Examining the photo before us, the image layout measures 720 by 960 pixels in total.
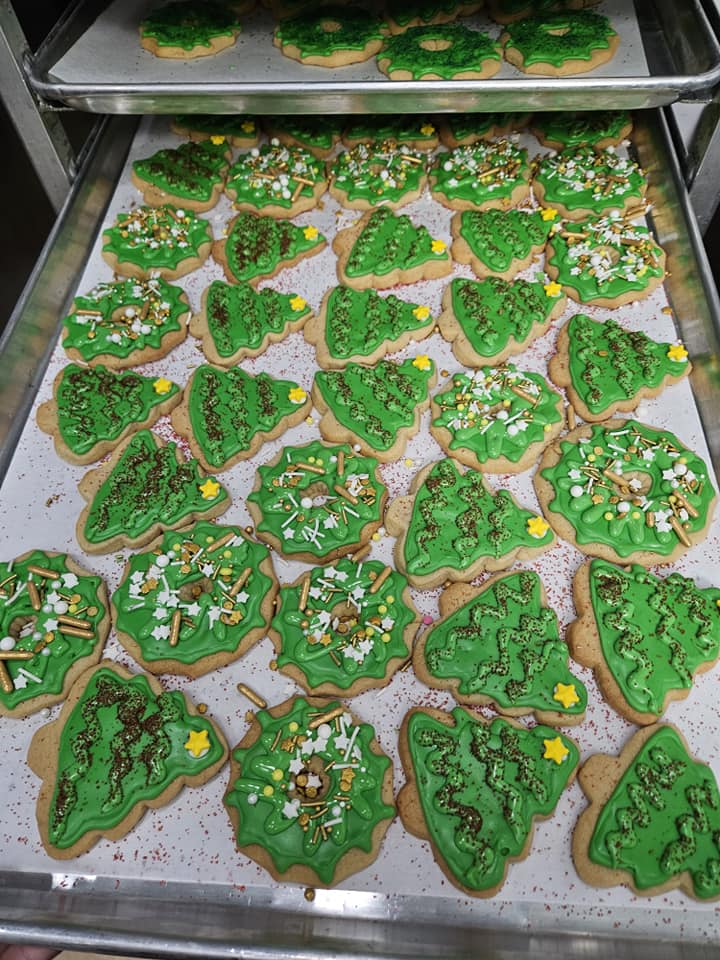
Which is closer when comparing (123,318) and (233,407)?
(233,407)

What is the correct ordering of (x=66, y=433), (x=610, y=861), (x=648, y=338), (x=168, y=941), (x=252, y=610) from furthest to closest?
(x=648, y=338) < (x=66, y=433) < (x=252, y=610) < (x=610, y=861) < (x=168, y=941)

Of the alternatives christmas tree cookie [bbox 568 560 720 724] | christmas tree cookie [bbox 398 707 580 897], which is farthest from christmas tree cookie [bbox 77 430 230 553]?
christmas tree cookie [bbox 568 560 720 724]

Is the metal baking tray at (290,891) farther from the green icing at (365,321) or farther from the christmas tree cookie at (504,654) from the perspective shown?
the green icing at (365,321)

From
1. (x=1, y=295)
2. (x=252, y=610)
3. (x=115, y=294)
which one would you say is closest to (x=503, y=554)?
(x=252, y=610)

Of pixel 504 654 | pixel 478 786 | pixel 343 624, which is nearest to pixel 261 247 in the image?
pixel 343 624

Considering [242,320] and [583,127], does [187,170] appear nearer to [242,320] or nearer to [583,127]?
[242,320]

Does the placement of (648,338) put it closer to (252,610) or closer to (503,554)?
(503,554)

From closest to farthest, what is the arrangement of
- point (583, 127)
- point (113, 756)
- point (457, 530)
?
point (113, 756) < point (457, 530) < point (583, 127)

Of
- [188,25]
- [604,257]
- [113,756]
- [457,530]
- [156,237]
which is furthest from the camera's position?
[156,237]
